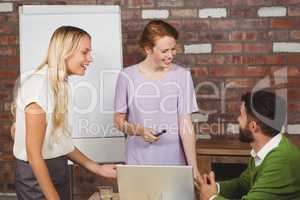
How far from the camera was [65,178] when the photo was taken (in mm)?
1985

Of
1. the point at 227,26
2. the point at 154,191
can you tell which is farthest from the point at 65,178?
the point at 227,26

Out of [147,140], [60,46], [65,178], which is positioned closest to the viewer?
[60,46]

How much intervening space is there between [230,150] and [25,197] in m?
1.39

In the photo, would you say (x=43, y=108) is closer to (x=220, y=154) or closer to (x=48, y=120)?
(x=48, y=120)

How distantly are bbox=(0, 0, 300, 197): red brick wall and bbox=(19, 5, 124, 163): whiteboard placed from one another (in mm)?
399

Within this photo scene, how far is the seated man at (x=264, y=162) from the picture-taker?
179cm

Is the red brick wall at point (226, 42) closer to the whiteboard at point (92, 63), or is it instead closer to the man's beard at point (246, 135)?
the whiteboard at point (92, 63)

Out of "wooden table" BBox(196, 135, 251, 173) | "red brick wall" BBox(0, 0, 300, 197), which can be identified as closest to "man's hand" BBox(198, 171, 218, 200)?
"wooden table" BBox(196, 135, 251, 173)

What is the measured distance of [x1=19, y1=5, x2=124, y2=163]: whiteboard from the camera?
2.86m

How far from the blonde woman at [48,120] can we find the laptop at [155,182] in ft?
0.85

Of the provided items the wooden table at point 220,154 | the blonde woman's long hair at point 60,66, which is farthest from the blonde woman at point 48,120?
the wooden table at point 220,154

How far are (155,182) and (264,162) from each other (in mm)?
445

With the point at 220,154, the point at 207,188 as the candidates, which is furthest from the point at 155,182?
the point at 220,154

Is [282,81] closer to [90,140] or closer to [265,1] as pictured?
[265,1]
